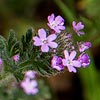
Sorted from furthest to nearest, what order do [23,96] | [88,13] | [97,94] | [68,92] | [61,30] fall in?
[68,92] → [88,13] → [97,94] → [23,96] → [61,30]

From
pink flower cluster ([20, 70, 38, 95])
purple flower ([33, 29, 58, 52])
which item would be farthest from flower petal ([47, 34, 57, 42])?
pink flower cluster ([20, 70, 38, 95])

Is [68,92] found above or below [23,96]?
above

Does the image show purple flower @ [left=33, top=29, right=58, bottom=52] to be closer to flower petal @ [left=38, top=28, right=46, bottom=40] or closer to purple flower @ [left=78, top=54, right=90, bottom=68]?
flower petal @ [left=38, top=28, right=46, bottom=40]

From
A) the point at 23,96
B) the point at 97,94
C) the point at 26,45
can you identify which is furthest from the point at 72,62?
the point at 97,94

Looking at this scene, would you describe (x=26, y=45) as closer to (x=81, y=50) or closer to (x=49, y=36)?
(x=49, y=36)

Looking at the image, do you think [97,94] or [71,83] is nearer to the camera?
[97,94]

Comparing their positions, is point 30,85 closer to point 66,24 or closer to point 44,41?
point 66,24

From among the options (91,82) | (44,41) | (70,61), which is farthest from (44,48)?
(91,82)
